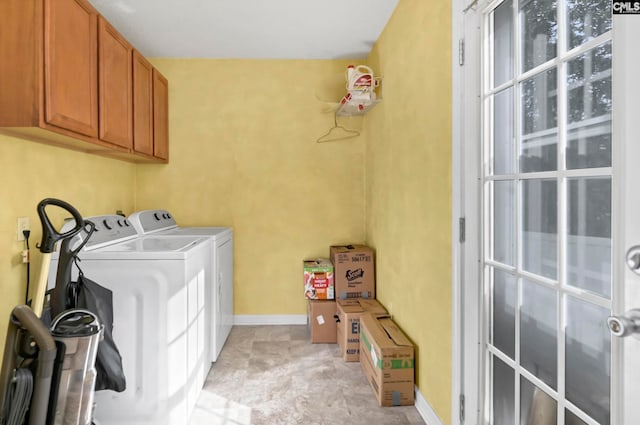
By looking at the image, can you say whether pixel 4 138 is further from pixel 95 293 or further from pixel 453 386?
pixel 453 386

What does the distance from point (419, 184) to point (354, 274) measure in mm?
1307

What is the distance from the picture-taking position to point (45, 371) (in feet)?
3.85

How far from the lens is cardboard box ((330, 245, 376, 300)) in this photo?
323 centimetres

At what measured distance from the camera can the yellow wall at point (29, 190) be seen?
1.89 meters

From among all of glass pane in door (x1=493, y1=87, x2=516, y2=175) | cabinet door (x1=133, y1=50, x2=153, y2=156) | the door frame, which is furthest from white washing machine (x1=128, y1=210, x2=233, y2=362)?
glass pane in door (x1=493, y1=87, x2=516, y2=175)

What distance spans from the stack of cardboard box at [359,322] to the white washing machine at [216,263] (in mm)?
700

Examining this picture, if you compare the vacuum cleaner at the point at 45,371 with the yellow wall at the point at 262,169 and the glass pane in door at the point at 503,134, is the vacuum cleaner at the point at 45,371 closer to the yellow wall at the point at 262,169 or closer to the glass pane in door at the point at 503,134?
the glass pane in door at the point at 503,134

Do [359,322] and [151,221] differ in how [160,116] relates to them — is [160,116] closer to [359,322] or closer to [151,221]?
[151,221]

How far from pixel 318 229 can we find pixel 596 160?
2.79 m

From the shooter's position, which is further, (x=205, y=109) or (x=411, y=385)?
(x=205, y=109)

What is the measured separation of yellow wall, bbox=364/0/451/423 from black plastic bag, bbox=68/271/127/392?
1543 mm

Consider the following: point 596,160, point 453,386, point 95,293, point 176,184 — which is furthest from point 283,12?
point 453,386

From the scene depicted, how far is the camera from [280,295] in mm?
3627

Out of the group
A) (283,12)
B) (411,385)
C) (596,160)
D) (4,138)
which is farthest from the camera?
(283,12)
